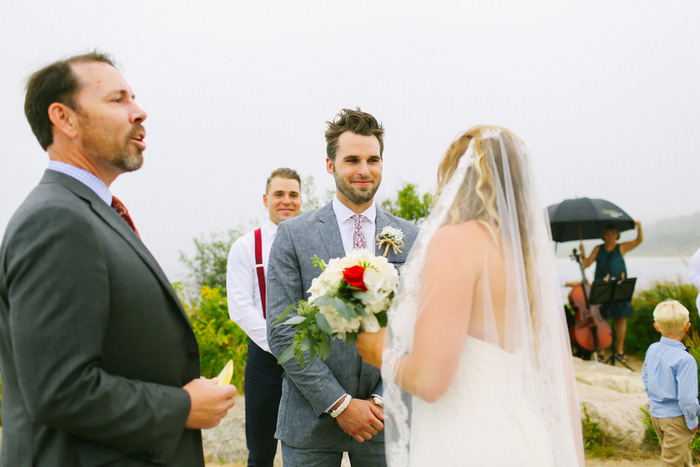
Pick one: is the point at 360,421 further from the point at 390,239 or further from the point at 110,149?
the point at 110,149

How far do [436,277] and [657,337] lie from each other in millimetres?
9926

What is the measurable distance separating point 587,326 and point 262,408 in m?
7.32

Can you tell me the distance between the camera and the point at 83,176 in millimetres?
1788

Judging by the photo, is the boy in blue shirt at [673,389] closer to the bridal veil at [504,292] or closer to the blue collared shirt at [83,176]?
the bridal veil at [504,292]

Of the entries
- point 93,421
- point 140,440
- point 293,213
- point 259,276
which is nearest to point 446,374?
point 140,440

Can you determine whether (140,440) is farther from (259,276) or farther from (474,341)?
(259,276)

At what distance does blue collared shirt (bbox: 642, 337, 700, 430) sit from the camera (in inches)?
150

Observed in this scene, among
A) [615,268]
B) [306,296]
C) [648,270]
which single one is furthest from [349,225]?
[648,270]

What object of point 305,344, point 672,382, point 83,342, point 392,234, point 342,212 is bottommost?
point 672,382

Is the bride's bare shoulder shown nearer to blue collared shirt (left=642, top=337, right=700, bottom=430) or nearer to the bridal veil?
the bridal veil

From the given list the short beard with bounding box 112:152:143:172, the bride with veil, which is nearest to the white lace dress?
the bride with veil

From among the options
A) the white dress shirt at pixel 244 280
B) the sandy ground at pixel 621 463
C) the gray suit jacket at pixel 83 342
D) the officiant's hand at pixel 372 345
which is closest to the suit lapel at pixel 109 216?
the gray suit jacket at pixel 83 342

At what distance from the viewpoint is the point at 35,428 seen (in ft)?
5.10

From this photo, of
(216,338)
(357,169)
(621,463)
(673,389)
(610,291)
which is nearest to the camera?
(357,169)
